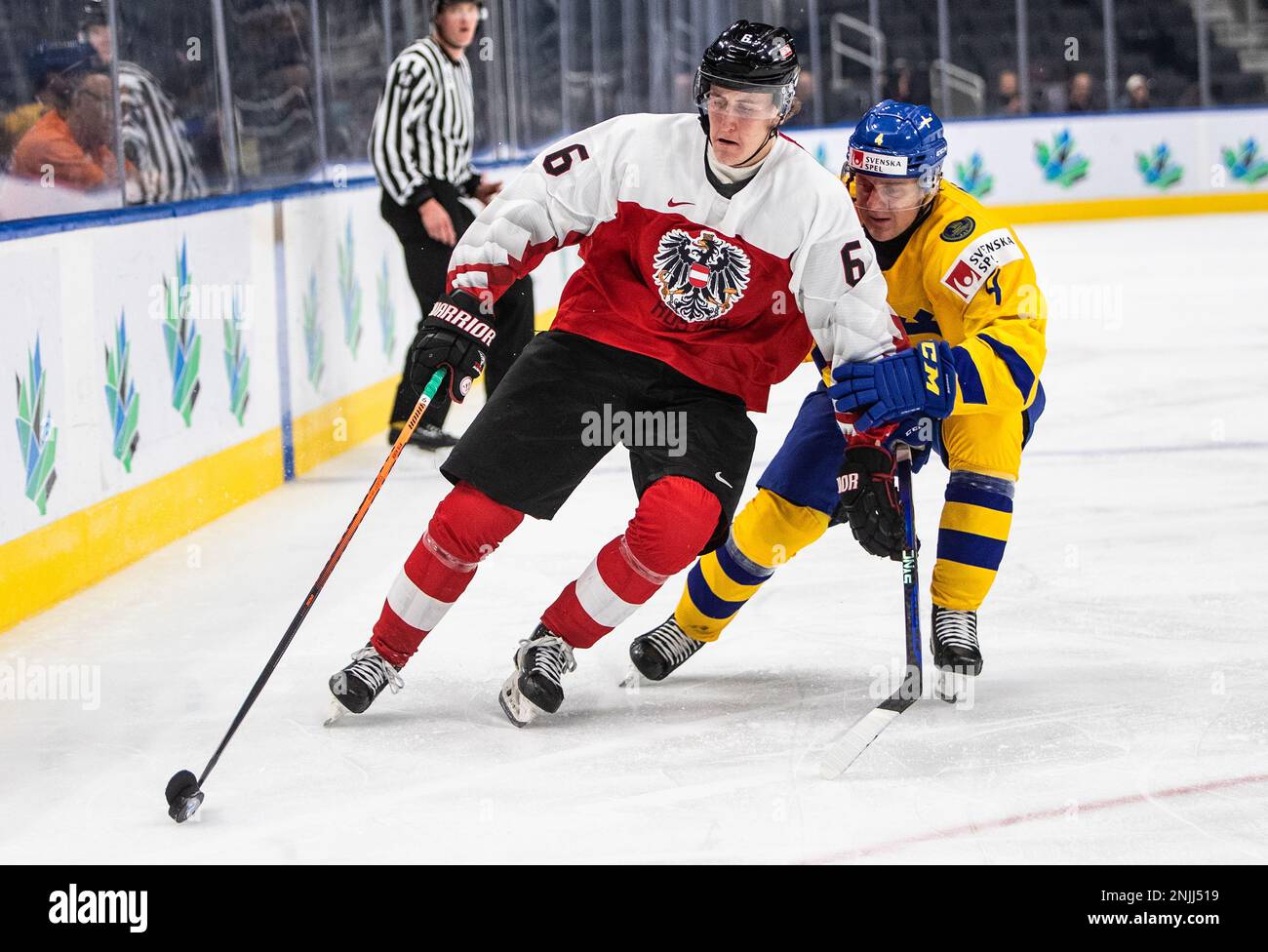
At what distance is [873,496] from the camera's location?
105 inches

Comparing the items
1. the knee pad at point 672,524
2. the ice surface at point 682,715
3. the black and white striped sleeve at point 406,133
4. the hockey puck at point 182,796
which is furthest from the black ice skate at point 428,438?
the hockey puck at point 182,796

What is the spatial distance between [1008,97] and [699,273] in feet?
39.7

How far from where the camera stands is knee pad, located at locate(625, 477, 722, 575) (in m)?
2.62

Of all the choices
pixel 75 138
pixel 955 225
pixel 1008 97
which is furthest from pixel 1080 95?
pixel 955 225

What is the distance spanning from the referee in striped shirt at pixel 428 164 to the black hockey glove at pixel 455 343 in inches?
103

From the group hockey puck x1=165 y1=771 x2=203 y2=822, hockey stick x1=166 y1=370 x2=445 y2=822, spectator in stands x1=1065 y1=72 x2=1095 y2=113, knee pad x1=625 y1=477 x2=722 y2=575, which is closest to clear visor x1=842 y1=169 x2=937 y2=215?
knee pad x1=625 y1=477 x2=722 y2=575

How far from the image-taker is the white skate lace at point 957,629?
9.55 feet

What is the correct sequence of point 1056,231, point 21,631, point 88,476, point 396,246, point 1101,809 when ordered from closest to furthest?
point 1101,809 < point 21,631 < point 88,476 < point 396,246 < point 1056,231

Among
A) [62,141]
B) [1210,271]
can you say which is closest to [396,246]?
[62,141]

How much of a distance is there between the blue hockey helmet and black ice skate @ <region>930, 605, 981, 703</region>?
74cm

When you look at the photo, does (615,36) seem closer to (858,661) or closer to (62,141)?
(62,141)

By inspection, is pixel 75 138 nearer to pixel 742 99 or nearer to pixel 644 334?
pixel 644 334

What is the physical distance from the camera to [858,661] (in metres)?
3.12

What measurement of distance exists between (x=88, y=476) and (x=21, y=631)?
0.50 meters
